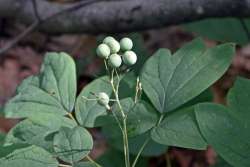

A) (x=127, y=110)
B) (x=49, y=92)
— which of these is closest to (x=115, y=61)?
(x=127, y=110)

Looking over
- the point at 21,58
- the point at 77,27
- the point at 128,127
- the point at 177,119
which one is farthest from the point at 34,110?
the point at 21,58

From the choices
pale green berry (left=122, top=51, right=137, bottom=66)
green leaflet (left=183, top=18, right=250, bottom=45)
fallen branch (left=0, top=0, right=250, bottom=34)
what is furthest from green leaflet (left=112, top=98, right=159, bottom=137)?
green leaflet (left=183, top=18, right=250, bottom=45)

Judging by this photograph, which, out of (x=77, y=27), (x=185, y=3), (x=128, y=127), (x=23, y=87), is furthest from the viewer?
(x=77, y=27)

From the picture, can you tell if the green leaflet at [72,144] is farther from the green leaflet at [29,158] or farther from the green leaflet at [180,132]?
the green leaflet at [180,132]

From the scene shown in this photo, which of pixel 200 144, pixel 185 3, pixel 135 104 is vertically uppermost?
pixel 185 3

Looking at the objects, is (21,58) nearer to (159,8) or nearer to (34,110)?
(159,8)

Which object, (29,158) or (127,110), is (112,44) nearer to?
(127,110)
